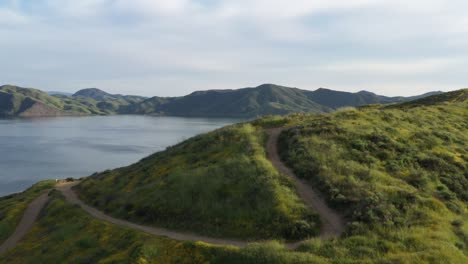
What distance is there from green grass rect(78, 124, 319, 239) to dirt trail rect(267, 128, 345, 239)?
571 millimetres

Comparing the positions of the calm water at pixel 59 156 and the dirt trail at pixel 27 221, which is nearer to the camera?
the dirt trail at pixel 27 221

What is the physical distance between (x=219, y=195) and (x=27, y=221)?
22130 millimetres

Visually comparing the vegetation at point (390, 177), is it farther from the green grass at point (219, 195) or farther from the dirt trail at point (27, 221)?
the dirt trail at point (27, 221)

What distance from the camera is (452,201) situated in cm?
2319

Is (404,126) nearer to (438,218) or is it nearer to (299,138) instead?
(299,138)

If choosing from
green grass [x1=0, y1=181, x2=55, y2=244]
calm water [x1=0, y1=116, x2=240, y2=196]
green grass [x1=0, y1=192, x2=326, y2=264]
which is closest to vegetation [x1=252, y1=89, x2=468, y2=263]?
green grass [x1=0, y1=192, x2=326, y2=264]

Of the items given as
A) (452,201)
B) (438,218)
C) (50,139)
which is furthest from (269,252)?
(50,139)

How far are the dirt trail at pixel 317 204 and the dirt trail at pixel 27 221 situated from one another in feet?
73.0

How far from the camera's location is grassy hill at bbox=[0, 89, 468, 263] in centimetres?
1767

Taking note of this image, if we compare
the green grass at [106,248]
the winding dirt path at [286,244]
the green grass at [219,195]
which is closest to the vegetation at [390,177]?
the winding dirt path at [286,244]

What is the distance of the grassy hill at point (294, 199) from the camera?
58.0 ft

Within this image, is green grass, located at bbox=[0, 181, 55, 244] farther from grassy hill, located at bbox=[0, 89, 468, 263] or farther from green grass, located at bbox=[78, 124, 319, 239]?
green grass, located at bbox=[78, 124, 319, 239]

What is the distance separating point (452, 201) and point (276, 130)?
58.9 feet

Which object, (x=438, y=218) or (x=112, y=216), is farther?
(x=112, y=216)
